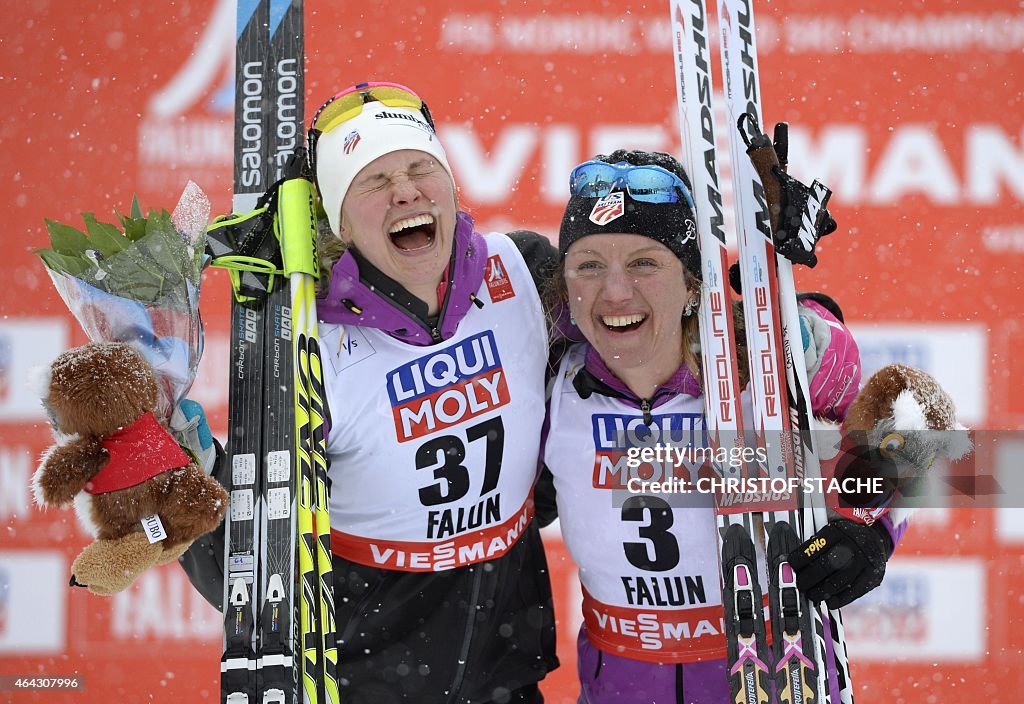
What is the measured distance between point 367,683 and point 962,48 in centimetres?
325

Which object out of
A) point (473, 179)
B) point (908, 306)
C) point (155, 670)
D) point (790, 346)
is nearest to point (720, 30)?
point (790, 346)

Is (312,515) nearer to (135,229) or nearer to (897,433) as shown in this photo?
(135,229)

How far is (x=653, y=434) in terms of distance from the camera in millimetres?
2188

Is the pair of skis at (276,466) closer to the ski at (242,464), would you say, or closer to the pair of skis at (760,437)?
the ski at (242,464)

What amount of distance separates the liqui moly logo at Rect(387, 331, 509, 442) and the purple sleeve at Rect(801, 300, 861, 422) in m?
0.72

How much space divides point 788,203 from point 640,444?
0.63 metres

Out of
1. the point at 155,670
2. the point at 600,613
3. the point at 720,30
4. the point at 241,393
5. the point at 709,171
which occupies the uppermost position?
the point at 720,30

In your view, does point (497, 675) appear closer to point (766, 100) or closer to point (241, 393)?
point (241, 393)

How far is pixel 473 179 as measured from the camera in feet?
12.6

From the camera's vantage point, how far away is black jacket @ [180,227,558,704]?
229cm

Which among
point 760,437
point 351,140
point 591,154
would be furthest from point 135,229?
point 591,154

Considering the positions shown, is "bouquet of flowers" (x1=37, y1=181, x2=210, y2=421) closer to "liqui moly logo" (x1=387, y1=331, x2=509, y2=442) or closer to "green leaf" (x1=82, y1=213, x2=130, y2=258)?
"green leaf" (x1=82, y1=213, x2=130, y2=258)

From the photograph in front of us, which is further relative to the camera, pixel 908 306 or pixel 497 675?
pixel 908 306

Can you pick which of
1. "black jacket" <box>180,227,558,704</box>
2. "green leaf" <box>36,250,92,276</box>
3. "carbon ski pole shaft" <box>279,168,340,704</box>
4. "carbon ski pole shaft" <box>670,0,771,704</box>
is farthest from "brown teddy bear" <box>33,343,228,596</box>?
"carbon ski pole shaft" <box>670,0,771,704</box>
